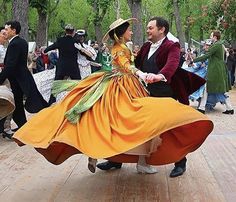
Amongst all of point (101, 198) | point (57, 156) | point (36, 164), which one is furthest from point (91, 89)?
point (36, 164)

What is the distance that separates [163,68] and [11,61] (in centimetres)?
317

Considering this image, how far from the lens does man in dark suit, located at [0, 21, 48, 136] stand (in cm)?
763

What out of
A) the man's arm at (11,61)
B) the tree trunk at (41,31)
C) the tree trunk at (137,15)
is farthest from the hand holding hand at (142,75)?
the tree trunk at (41,31)

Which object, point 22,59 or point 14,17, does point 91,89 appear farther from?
point 14,17

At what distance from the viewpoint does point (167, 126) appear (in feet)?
14.8

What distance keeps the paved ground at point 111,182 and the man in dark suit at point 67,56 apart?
2826 millimetres

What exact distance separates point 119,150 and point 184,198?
856 mm

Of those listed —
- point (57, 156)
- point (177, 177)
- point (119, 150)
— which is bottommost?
point (177, 177)

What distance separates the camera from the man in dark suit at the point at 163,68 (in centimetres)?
514

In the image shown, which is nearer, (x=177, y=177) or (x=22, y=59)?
(x=177, y=177)

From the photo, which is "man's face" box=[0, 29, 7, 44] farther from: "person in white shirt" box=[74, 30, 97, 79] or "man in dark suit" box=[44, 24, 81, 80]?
"person in white shirt" box=[74, 30, 97, 79]

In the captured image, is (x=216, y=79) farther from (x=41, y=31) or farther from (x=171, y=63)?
(x=41, y=31)

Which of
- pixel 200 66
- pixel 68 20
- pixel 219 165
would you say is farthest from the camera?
pixel 68 20

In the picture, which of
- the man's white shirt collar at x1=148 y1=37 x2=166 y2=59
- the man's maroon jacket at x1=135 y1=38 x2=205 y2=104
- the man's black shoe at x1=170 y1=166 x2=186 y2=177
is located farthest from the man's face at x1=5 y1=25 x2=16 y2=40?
the man's black shoe at x1=170 y1=166 x2=186 y2=177
